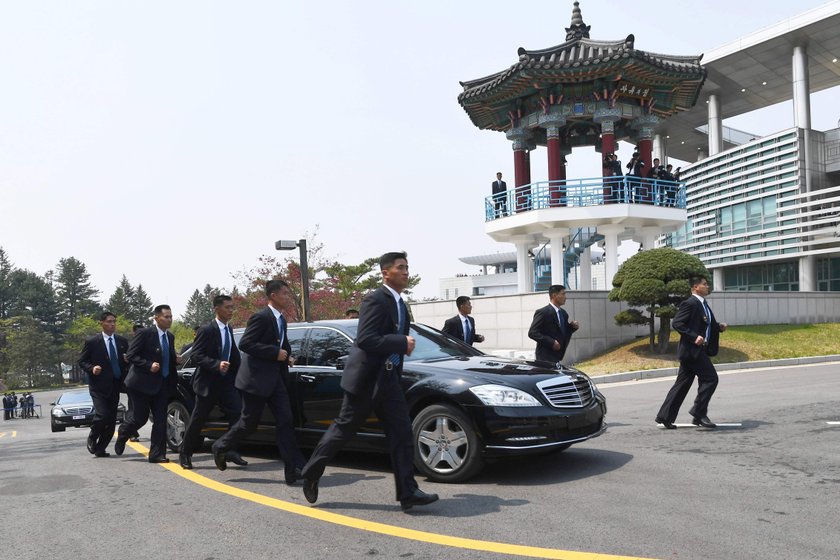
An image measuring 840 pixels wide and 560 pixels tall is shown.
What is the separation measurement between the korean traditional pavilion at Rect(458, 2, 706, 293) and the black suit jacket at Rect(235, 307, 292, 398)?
56.9 ft

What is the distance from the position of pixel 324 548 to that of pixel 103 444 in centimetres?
511

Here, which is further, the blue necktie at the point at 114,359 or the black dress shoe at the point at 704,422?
the blue necktie at the point at 114,359

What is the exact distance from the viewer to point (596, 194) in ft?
73.7

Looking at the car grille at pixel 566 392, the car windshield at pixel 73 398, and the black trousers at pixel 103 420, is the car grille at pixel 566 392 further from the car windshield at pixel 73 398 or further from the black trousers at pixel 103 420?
the car windshield at pixel 73 398

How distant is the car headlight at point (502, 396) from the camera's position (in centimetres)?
553

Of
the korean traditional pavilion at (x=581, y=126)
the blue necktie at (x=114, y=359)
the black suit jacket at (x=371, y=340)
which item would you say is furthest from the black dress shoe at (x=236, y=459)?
the korean traditional pavilion at (x=581, y=126)

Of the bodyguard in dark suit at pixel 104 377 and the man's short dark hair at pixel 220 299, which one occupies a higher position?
the man's short dark hair at pixel 220 299

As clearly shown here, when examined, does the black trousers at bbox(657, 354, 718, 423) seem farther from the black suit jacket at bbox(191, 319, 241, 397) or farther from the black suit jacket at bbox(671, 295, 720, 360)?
the black suit jacket at bbox(191, 319, 241, 397)

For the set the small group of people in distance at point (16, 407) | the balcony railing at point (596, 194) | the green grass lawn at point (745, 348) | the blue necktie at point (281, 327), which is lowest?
the small group of people in distance at point (16, 407)

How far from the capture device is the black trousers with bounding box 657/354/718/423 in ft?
26.7

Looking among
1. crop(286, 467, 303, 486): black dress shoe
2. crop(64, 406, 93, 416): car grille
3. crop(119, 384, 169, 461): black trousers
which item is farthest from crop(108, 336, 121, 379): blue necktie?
crop(64, 406, 93, 416): car grille

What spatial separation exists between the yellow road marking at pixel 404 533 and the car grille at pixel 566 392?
184 centimetres

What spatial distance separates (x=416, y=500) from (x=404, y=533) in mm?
478

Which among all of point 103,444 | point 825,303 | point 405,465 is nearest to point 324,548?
point 405,465
